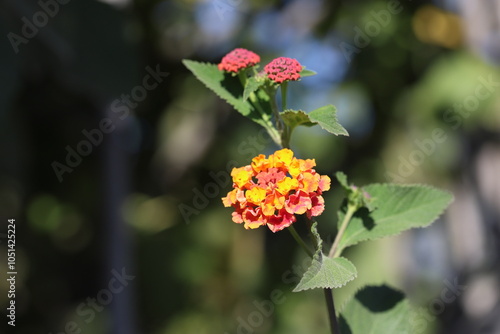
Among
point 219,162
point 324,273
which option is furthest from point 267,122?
point 219,162

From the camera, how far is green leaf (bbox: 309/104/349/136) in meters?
0.41

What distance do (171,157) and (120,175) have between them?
30 cm

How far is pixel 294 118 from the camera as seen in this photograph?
44 cm

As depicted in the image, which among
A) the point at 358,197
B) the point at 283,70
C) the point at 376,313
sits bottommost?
the point at 376,313

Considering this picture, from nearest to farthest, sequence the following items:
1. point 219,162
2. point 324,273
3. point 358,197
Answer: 1. point 324,273
2. point 358,197
3. point 219,162

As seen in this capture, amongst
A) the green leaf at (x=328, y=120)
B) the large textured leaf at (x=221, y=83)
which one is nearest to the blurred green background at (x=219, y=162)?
the large textured leaf at (x=221, y=83)

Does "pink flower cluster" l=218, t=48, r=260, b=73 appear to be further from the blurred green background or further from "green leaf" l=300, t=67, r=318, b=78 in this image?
the blurred green background

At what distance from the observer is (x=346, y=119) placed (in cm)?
198

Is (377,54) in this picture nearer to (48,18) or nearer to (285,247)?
(285,247)

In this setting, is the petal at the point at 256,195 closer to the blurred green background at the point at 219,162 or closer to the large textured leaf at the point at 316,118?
the large textured leaf at the point at 316,118

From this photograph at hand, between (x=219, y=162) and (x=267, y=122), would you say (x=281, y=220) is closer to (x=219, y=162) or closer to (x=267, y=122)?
(x=267, y=122)

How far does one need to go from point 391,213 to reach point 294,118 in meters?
0.13

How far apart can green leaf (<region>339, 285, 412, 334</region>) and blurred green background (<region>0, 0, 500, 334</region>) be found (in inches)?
47.9

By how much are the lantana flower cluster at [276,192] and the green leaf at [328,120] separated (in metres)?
0.03
